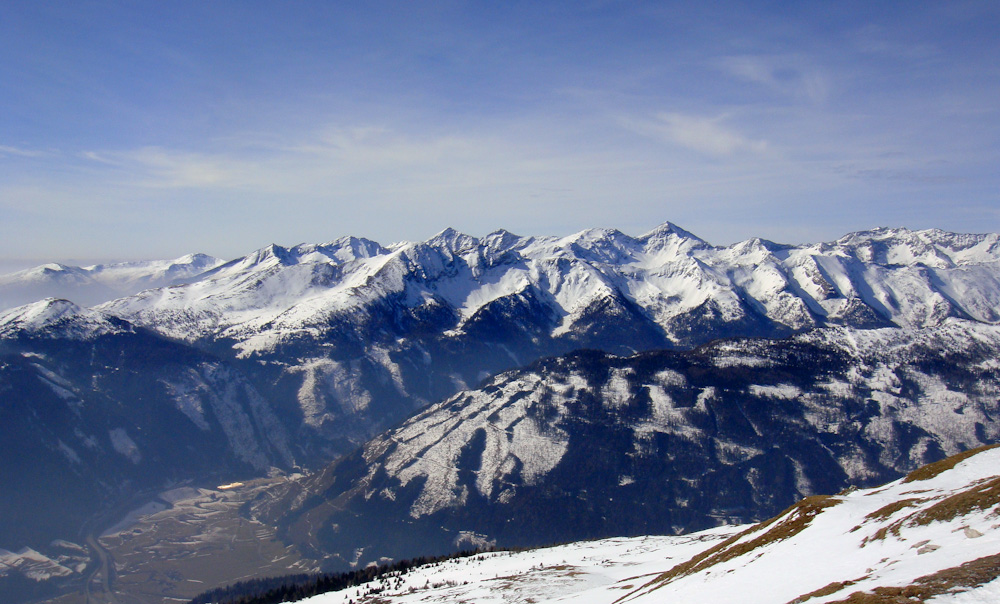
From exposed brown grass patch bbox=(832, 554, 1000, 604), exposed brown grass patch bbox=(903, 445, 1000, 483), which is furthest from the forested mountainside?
exposed brown grass patch bbox=(903, 445, 1000, 483)

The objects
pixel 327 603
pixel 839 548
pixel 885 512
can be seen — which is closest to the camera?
pixel 839 548

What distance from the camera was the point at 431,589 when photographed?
98.9 meters

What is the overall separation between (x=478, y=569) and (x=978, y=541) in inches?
3587

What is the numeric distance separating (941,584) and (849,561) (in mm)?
14064

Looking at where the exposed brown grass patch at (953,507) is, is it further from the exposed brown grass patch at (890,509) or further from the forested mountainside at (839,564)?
the exposed brown grass patch at (890,509)

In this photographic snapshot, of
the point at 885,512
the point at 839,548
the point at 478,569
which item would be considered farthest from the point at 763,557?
the point at 478,569

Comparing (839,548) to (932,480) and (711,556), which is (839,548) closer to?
(932,480)

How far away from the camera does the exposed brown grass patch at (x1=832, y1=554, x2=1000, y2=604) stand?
3325 cm

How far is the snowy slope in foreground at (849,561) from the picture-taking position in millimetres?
36688

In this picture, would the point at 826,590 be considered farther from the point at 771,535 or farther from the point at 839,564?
the point at 771,535

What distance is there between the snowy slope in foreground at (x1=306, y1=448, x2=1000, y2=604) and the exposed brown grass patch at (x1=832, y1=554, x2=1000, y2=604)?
0.06 metres

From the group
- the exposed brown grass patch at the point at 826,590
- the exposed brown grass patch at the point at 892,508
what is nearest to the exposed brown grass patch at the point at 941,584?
the exposed brown grass patch at the point at 826,590

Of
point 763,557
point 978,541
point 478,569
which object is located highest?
point 978,541

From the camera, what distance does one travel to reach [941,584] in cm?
3394
